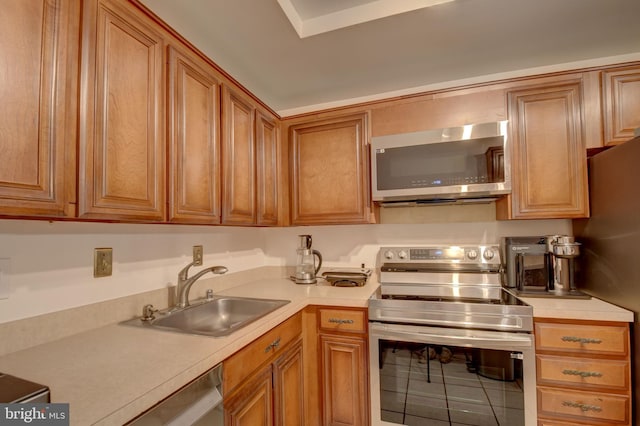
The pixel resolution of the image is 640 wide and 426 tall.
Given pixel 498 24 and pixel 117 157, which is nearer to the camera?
pixel 117 157

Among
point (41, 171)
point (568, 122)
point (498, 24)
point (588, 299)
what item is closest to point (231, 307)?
point (41, 171)

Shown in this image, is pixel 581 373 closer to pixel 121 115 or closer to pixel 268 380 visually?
pixel 268 380

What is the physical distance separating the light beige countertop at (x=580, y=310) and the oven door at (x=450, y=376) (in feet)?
0.50

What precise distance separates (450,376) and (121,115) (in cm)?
184

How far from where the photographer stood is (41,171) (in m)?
0.78

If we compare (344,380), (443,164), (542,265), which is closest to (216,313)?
(344,380)

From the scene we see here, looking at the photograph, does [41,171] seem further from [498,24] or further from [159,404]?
[498,24]

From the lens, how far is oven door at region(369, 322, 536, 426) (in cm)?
138


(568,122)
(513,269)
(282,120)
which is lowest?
(513,269)

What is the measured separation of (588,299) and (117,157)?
7.44ft

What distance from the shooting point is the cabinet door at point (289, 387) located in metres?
1.35

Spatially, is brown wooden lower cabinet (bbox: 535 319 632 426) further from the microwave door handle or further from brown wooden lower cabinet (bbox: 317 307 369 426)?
brown wooden lower cabinet (bbox: 317 307 369 426)

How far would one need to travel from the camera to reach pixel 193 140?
1.33 metres

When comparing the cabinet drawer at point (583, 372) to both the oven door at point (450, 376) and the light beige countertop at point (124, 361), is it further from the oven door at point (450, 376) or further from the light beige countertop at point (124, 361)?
the light beige countertop at point (124, 361)
